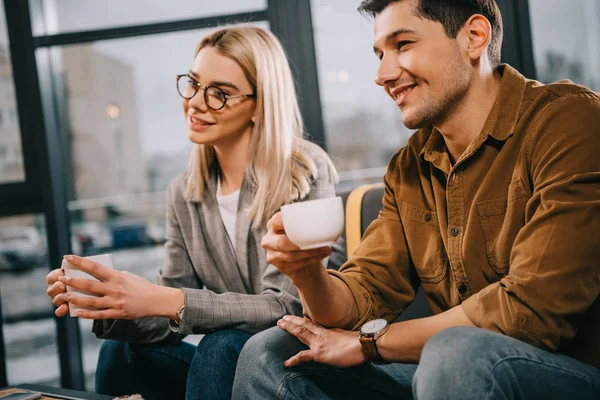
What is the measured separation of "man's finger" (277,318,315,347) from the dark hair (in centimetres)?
75

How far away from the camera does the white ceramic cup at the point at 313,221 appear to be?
3.11 ft

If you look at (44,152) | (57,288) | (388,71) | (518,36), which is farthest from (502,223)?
(44,152)

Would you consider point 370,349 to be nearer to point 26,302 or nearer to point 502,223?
point 502,223

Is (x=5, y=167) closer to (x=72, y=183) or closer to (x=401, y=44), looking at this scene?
(x=72, y=183)

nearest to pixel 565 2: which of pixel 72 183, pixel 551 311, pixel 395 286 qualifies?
pixel 395 286

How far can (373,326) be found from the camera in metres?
1.23

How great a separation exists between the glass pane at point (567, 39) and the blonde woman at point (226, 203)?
122 cm

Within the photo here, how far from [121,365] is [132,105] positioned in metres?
1.98

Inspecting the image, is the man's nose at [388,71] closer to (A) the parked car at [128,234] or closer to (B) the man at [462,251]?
(B) the man at [462,251]

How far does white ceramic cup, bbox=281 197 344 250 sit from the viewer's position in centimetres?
95

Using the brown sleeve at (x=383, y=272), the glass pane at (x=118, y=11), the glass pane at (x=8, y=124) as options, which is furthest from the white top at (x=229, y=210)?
the glass pane at (x=8, y=124)

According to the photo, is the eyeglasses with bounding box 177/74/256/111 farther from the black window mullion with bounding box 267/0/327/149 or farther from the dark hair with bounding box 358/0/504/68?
the black window mullion with bounding box 267/0/327/149

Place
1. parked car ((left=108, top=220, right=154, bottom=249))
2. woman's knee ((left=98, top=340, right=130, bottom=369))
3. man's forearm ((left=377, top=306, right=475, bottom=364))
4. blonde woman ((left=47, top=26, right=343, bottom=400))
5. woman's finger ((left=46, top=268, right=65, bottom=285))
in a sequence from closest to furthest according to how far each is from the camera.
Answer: man's forearm ((left=377, top=306, right=475, bottom=364)) < woman's finger ((left=46, top=268, right=65, bottom=285)) < blonde woman ((left=47, top=26, right=343, bottom=400)) < woman's knee ((left=98, top=340, right=130, bottom=369)) < parked car ((left=108, top=220, right=154, bottom=249))

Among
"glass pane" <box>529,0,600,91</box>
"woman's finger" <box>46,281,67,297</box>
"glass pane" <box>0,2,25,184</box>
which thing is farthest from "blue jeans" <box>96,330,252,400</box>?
"glass pane" <box>529,0,600,91</box>
